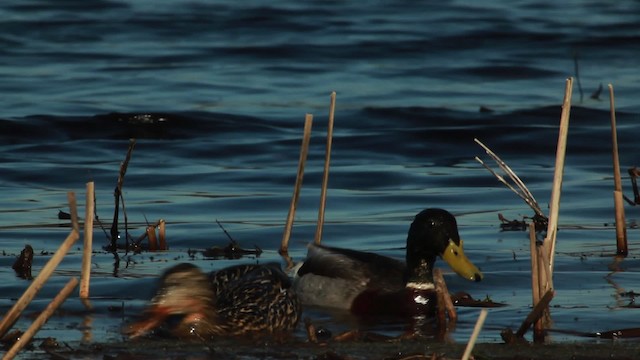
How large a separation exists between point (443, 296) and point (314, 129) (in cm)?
1151

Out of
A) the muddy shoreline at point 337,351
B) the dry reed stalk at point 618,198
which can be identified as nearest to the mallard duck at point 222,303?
the muddy shoreline at point 337,351

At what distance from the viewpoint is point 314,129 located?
67.0ft

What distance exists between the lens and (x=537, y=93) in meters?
23.3

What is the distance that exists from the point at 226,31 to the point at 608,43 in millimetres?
7069

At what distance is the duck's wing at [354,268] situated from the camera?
10.9 metres

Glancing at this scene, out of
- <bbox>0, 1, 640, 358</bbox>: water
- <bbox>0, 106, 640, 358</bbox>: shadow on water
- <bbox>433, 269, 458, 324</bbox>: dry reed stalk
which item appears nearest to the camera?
<bbox>433, 269, 458, 324</bbox>: dry reed stalk

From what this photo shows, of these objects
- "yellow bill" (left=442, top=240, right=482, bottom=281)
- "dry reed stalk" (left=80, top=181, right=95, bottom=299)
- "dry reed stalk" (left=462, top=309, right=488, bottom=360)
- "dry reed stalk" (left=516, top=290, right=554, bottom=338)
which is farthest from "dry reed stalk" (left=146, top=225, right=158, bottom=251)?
"dry reed stalk" (left=462, top=309, right=488, bottom=360)

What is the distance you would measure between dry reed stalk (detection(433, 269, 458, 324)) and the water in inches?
6.8

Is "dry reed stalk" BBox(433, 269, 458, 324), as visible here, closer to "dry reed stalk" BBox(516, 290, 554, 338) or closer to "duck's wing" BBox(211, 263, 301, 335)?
"dry reed stalk" BBox(516, 290, 554, 338)

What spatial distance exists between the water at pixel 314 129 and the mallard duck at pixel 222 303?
2.02 ft

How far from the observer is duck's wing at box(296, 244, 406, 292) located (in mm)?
10945

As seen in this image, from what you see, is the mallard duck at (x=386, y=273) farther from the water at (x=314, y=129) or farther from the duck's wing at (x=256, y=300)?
the duck's wing at (x=256, y=300)

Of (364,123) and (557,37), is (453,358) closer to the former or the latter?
(364,123)

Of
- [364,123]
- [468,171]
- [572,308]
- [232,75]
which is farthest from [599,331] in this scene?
[232,75]
